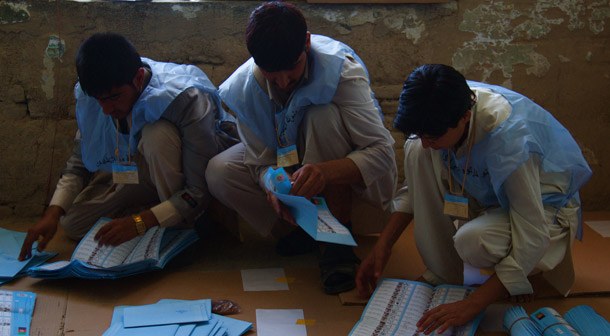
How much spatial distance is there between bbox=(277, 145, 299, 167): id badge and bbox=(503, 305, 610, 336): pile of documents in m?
0.90

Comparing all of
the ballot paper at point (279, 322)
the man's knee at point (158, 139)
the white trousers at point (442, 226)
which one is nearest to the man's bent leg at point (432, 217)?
the white trousers at point (442, 226)

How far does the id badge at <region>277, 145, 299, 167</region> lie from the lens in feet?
7.06

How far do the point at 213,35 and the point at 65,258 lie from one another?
4.08ft

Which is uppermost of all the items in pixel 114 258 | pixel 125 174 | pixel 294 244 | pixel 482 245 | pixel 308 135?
pixel 308 135

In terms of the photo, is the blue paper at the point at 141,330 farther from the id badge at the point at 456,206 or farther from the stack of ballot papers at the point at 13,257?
the id badge at the point at 456,206

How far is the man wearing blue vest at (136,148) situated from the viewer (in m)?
2.19

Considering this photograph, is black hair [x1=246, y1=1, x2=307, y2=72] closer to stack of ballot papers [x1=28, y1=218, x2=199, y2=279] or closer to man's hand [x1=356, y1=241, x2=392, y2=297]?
man's hand [x1=356, y1=241, x2=392, y2=297]

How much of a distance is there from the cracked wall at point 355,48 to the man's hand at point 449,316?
141 centimetres

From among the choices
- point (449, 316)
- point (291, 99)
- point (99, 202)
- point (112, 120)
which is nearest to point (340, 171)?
point (291, 99)

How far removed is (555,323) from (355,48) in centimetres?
168

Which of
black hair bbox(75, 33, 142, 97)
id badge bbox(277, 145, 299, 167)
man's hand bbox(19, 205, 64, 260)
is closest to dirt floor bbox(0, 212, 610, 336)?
man's hand bbox(19, 205, 64, 260)

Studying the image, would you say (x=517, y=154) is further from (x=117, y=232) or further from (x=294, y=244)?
(x=117, y=232)

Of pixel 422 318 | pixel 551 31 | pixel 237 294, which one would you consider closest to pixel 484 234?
pixel 422 318

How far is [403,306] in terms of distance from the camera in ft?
6.09
